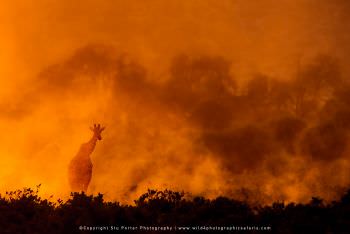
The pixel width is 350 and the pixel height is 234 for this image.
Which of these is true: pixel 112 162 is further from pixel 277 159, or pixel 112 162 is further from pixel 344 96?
pixel 344 96

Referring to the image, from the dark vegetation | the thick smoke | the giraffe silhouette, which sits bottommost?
the dark vegetation

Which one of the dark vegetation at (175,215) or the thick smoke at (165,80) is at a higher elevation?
the thick smoke at (165,80)

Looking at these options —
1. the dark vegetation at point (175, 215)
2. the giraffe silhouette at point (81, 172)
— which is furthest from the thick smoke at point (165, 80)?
the dark vegetation at point (175, 215)

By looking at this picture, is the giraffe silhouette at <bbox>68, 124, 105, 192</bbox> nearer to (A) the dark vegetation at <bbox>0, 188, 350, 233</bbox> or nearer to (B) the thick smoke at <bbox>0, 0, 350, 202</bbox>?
(B) the thick smoke at <bbox>0, 0, 350, 202</bbox>

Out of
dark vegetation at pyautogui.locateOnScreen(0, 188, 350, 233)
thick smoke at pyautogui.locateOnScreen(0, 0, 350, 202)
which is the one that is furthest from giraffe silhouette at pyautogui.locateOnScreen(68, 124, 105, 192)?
dark vegetation at pyautogui.locateOnScreen(0, 188, 350, 233)

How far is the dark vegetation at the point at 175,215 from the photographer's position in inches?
254

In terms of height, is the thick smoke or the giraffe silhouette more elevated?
the thick smoke

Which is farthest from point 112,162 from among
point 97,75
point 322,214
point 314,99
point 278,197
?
point 322,214

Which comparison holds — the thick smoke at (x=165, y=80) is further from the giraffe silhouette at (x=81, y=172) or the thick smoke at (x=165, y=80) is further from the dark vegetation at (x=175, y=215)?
the dark vegetation at (x=175, y=215)

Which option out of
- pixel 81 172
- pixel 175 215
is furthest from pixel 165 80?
pixel 175 215

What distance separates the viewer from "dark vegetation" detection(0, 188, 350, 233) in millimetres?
6449

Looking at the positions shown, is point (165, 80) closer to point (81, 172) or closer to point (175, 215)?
point (81, 172)

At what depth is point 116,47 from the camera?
55.2 feet

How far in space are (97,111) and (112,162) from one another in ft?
5.75
